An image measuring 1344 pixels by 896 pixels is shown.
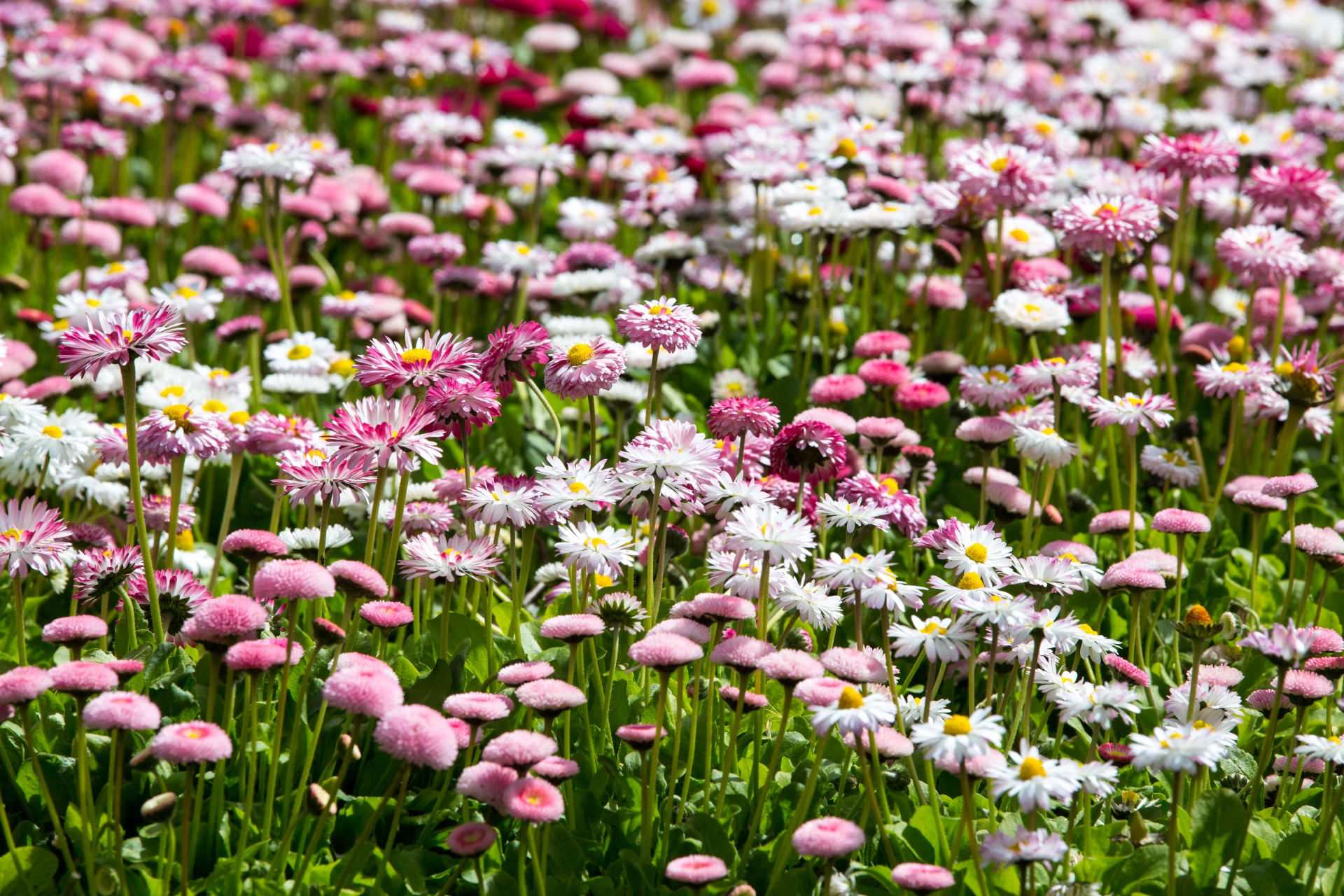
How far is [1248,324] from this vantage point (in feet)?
16.5

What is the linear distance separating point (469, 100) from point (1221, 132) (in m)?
4.15

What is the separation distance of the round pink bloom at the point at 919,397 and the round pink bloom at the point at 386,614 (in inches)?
77.4

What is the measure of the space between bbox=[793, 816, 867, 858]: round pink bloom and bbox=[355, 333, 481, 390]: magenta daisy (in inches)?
49.5

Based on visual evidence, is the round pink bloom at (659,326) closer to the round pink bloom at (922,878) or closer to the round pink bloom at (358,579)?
the round pink bloom at (358,579)

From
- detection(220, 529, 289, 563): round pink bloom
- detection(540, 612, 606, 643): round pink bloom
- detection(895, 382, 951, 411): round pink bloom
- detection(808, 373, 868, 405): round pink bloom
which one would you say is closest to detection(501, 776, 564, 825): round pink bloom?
detection(540, 612, 606, 643): round pink bloom

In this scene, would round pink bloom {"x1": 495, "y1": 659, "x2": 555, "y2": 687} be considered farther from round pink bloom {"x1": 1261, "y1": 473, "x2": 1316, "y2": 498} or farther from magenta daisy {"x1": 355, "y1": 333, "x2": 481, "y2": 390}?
round pink bloom {"x1": 1261, "y1": 473, "x2": 1316, "y2": 498}

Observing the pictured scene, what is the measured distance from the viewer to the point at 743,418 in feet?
10.8

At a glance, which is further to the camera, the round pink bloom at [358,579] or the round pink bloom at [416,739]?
the round pink bloom at [358,579]

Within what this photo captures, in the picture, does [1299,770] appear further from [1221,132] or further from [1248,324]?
[1221,132]

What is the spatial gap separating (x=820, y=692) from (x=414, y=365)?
1197 mm

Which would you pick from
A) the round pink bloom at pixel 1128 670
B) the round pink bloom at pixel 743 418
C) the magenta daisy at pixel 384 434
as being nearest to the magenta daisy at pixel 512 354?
the magenta daisy at pixel 384 434

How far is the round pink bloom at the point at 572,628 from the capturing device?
2.88 m

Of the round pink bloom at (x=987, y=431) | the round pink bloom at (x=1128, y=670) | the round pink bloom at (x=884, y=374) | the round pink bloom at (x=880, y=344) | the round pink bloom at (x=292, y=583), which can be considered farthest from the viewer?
the round pink bloom at (x=880, y=344)

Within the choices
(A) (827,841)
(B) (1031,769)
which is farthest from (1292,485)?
(A) (827,841)
